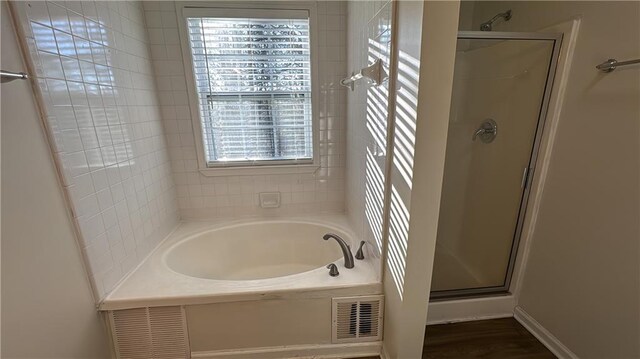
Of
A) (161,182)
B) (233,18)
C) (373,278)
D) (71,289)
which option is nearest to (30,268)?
(71,289)

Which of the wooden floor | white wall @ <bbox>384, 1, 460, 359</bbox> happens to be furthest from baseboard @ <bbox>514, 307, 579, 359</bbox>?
white wall @ <bbox>384, 1, 460, 359</bbox>

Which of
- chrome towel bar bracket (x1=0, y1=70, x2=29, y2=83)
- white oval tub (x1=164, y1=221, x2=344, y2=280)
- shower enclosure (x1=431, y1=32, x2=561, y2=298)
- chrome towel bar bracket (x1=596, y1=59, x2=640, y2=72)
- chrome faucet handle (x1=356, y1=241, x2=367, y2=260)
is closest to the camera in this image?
chrome towel bar bracket (x1=0, y1=70, x2=29, y2=83)

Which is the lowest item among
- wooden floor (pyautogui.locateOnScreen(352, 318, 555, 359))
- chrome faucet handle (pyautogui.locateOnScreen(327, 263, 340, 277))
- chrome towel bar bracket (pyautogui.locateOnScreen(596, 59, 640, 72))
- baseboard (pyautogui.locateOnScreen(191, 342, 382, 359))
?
wooden floor (pyautogui.locateOnScreen(352, 318, 555, 359))

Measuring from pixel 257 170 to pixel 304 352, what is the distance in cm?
127

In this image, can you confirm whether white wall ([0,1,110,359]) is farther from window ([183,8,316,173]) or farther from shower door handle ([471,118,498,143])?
shower door handle ([471,118,498,143])

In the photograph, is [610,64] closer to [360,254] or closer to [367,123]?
[367,123]

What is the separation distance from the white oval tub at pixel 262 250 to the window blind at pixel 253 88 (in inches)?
21.7

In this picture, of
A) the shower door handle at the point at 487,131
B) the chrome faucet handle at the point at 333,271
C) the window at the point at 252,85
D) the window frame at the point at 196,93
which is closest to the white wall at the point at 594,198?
the shower door handle at the point at 487,131

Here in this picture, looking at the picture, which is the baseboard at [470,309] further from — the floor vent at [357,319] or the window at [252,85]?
the window at [252,85]

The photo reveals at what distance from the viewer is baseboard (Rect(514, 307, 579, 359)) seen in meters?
1.37

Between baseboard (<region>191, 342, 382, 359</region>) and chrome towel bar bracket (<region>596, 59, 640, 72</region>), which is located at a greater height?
chrome towel bar bracket (<region>596, 59, 640, 72</region>)

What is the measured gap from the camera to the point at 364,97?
1.52 metres

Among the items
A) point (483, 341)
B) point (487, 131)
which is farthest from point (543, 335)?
point (487, 131)

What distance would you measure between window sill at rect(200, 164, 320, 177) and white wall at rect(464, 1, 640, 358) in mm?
1513
